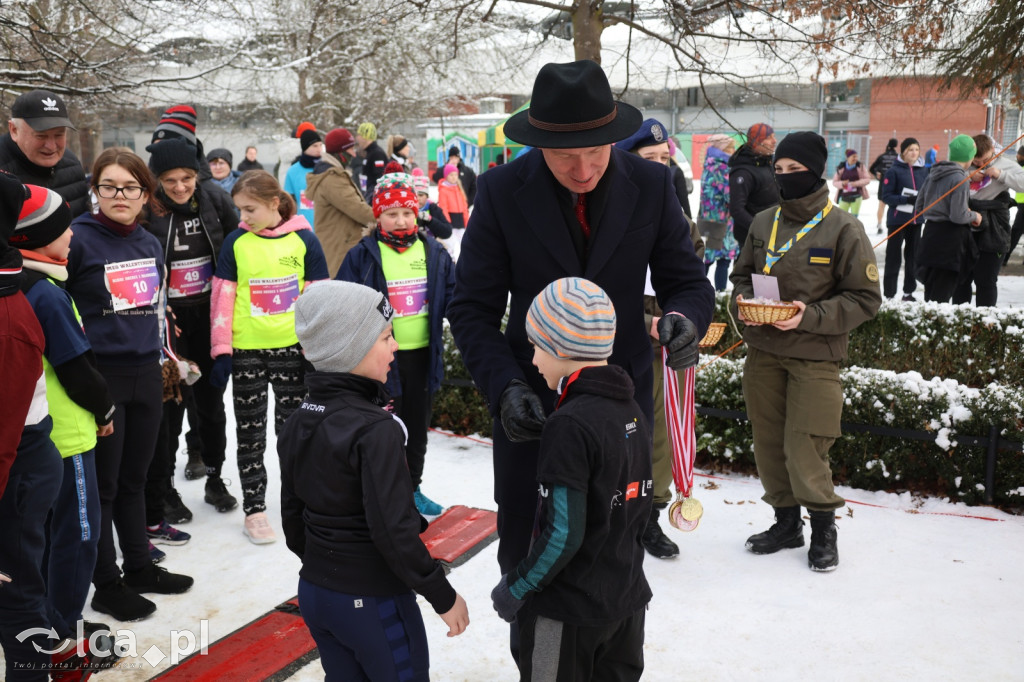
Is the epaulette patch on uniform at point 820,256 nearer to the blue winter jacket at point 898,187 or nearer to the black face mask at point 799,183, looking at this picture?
the black face mask at point 799,183

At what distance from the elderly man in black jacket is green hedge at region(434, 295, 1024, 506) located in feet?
10.5

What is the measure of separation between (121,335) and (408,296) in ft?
5.03

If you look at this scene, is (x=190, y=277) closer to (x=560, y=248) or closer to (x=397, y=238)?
(x=397, y=238)

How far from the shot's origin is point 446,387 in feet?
21.8

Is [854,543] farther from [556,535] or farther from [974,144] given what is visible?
[974,144]

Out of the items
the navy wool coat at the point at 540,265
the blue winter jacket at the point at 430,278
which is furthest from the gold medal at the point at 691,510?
the blue winter jacket at the point at 430,278

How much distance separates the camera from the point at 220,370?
480 cm

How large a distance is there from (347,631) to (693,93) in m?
40.4

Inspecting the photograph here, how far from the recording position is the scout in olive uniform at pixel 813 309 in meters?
4.18

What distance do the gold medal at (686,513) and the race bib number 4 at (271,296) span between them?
2.39 m

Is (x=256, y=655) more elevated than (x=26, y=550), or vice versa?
(x=26, y=550)

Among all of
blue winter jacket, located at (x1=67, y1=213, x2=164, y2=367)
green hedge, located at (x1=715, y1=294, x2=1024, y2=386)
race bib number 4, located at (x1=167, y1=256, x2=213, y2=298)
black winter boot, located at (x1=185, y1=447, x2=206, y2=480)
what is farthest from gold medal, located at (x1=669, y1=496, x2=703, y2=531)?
green hedge, located at (x1=715, y1=294, x2=1024, y2=386)

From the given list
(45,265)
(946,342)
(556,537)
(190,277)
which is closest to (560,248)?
(556,537)

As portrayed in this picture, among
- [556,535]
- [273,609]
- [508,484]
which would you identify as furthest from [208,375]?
[556,535]
